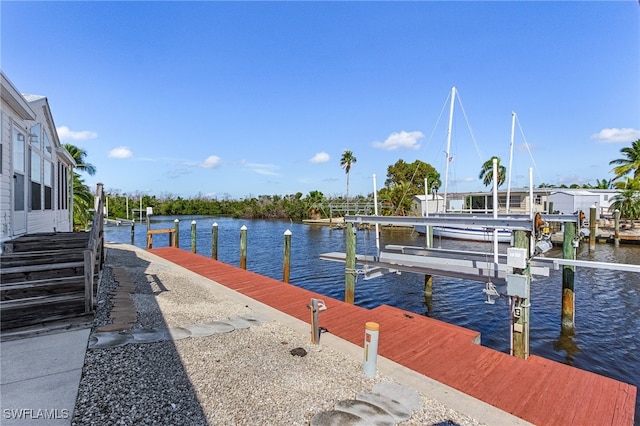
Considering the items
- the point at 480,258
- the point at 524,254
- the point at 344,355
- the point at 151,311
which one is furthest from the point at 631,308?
the point at 151,311

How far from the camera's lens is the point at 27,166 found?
7.78 metres

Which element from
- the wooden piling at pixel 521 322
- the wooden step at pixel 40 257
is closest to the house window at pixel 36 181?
the wooden step at pixel 40 257

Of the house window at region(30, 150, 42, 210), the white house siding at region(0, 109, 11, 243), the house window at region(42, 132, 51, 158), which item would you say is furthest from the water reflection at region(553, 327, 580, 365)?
the house window at region(42, 132, 51, 158)

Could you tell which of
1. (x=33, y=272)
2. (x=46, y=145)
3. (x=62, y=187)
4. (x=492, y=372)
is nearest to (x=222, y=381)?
(x=492, y=372)

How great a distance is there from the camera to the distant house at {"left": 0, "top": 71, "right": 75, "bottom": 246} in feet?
21.6

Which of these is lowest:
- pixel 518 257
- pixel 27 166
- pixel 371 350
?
pixel 371 350

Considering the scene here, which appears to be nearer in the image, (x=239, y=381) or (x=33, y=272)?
(x=239, y=381)

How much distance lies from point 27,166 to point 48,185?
232 cm

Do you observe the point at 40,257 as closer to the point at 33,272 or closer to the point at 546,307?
the point at 33,272

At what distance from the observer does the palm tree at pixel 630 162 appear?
33.9 m

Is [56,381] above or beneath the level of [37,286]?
beneath

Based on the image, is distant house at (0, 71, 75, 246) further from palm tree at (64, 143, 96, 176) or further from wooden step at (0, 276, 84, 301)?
palm tree at (64, 143, 96, 176)

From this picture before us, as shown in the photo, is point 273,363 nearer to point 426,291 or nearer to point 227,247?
point 426,291

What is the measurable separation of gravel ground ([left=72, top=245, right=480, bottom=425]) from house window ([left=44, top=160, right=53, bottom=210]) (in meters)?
5.36
